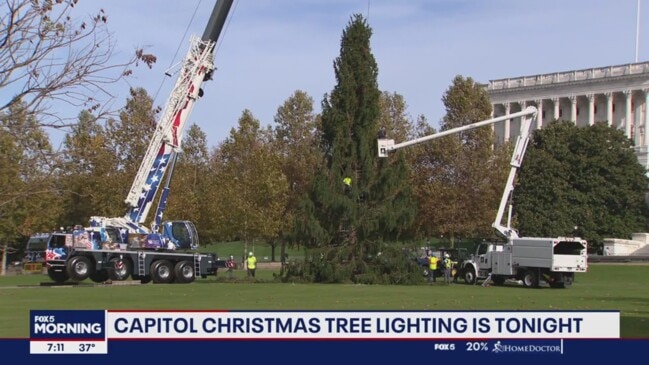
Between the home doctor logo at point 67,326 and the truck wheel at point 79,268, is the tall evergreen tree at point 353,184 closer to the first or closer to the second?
the truck wheel at point 79,268

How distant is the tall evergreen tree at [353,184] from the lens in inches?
1683

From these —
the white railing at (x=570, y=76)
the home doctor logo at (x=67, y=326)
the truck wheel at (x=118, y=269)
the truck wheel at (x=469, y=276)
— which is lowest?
the truck wheel at (x=469, y=276)

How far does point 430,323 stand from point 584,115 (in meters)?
127

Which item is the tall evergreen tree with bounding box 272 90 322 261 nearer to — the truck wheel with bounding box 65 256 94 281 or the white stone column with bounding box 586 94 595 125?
the truck wheel with bounding box 65 256 94 281

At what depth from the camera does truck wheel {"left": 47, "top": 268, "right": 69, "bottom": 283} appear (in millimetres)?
44250

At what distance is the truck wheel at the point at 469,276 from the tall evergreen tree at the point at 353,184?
5.74 m

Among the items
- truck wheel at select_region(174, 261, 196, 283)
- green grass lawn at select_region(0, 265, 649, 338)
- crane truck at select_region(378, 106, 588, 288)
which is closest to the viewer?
green grass lawn at select_region(0, 265, 649, 338)

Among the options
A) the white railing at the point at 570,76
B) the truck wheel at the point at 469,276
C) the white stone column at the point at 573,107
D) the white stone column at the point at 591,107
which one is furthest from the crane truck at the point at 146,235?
the white stone column at the point at 573,107

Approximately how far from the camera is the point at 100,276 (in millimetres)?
44500

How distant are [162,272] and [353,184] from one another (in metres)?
10.1

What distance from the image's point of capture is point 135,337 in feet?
40.7

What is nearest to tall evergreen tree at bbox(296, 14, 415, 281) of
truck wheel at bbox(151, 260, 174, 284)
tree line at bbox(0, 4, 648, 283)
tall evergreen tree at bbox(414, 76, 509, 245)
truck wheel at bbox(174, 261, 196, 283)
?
tree line at bbox(0, 4, 648, 283)

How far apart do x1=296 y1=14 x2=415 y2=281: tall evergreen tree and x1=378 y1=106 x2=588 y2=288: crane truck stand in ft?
3.97
